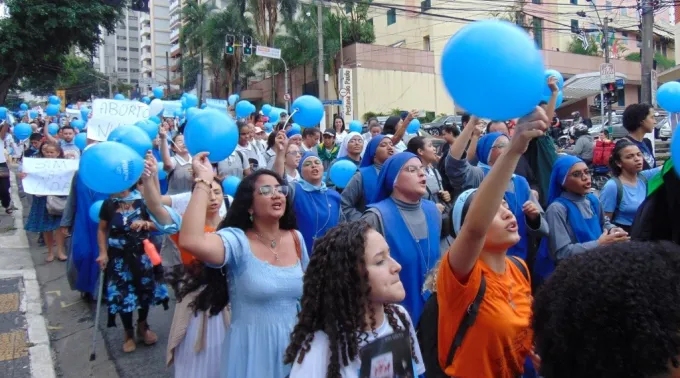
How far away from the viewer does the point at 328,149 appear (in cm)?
914

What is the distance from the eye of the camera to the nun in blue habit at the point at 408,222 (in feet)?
11.8

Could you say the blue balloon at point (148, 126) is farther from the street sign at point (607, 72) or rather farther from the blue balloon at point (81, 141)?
the street sign at point (607, 72)

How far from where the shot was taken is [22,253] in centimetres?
890

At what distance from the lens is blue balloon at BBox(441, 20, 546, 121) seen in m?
1.71

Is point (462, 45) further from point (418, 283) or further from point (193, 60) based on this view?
point (193, 60)

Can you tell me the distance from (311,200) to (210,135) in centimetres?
171

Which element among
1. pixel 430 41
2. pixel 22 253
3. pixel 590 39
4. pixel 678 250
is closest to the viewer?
pixel 678 250

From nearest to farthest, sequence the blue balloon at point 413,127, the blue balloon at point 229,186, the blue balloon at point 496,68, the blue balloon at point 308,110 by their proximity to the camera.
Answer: the blue balloon at point 496,68 → the blue balloon at point 229,186 → the blue balloon at point 308,110 → the blue balloon at point 413,127

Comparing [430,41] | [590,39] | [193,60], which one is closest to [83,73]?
[193,60]

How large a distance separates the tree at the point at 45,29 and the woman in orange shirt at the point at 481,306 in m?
24.7

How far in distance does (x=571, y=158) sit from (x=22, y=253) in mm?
8169

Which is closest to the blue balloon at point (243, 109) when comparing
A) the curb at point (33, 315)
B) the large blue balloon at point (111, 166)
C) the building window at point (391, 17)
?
the curb at point (33, 315)

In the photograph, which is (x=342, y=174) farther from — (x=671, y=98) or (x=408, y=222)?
(x=671, y=98)

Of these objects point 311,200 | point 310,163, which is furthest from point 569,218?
point 310,163
